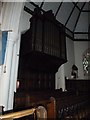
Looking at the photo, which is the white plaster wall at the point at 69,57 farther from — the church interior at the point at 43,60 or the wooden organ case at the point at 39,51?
the wooden organ case at the point at 39,51

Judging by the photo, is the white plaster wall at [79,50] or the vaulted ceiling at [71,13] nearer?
the vaulted ceiling at [71,13]

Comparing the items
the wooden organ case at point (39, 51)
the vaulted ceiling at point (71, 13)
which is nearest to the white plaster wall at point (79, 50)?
the vaulted ceiling at point (71, 13)

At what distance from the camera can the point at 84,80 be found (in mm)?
6754

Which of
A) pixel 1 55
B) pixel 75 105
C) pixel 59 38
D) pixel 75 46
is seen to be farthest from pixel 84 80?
pixel 1 55

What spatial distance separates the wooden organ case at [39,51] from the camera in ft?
12.7

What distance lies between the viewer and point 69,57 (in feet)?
22.2

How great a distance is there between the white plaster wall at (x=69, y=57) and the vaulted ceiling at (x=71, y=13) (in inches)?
24.7

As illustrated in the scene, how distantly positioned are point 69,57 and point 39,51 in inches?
126

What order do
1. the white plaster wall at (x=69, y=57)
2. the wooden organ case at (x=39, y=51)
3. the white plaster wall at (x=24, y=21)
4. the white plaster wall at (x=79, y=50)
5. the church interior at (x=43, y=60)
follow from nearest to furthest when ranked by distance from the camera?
the church interior at (x=43, y=60), the wooden organ case at (x=39, y=51), the white plaster wall at (x=24, y=21), the white plaster wall at (x=69, y=57), the white plaster wall at (x=79, y=50)

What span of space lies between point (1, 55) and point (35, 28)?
1842mm

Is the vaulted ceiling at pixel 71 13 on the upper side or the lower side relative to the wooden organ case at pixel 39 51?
upper

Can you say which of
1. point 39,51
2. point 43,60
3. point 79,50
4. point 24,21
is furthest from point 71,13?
point 39,51

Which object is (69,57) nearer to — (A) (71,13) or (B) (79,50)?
(B) (79,50)

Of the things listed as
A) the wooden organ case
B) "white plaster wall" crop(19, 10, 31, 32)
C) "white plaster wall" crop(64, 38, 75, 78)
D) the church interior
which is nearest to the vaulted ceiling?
the church interior
